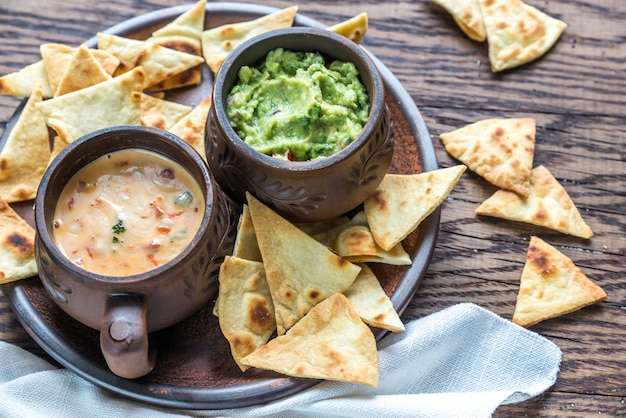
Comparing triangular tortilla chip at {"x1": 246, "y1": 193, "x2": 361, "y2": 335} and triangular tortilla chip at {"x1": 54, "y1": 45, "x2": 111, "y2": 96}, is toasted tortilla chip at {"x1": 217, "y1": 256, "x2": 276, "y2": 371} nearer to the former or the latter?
triangular tortilla chip at {"x1": 246, "y1": 193, "x2": 361, "y2": 335}

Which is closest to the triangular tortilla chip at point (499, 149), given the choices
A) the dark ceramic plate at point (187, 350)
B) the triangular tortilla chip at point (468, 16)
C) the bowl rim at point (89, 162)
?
the dark ceramic plate at point (187, 350)

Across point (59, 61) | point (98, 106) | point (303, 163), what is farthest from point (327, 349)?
point (59, 61)

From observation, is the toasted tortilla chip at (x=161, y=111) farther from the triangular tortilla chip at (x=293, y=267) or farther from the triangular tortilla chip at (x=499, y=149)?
the triangular tortilla chip at (x=499, y=149)

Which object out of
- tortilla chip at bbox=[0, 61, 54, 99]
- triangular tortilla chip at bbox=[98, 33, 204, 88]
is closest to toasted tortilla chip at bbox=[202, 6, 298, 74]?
triangular tortilla chip at bbox=[98, 33, 204, 88]

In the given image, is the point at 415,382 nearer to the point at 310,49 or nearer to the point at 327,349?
the point at 327,349

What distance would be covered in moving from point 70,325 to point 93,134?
61 cm

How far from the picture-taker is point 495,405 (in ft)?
8.63

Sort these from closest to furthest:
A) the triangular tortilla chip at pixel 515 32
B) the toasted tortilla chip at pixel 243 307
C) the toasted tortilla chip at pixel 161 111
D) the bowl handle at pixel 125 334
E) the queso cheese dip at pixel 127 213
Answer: the bowl handle at pixel 125 334 < the queso cheese dip at pixel 127 213 < the toasted tortilla chip at pixel 243 307 < the toasted tortilla chip at pixel 161 111 < the triangular tortilla chip at pixel 515 32

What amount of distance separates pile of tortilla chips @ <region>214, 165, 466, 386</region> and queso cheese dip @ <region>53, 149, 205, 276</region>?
19 centimetres

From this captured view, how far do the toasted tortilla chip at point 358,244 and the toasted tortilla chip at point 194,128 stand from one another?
0.51m

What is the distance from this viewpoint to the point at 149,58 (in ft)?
9.76

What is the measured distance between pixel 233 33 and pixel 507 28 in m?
1.03

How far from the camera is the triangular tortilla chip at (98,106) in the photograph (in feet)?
9.20

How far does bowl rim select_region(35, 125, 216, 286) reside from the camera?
2338mm
